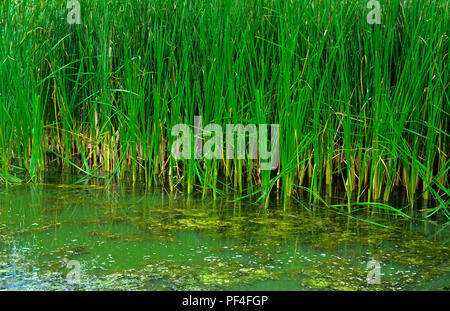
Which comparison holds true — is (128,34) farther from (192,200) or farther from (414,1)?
(414,1)

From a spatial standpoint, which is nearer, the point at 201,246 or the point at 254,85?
the point at 201,246

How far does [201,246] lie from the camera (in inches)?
101

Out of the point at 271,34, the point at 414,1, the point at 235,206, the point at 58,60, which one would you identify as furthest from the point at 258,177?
the point at 58,60

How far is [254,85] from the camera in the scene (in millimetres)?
3217

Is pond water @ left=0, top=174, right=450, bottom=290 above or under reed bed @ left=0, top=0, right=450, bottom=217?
under

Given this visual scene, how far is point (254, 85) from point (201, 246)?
3.54 ft

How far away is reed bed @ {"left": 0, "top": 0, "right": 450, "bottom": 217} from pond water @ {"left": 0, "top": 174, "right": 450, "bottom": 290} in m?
0.25

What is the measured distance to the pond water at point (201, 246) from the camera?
2182 millimetres

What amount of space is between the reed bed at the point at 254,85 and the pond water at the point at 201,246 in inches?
9.9

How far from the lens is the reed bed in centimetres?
320

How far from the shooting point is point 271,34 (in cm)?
352

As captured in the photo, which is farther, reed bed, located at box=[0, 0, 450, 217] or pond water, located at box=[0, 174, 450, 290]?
reed bed, located at box=[0, 0, 450, 217]

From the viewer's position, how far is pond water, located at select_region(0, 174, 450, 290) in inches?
85.9

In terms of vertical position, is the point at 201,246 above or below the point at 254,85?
below
